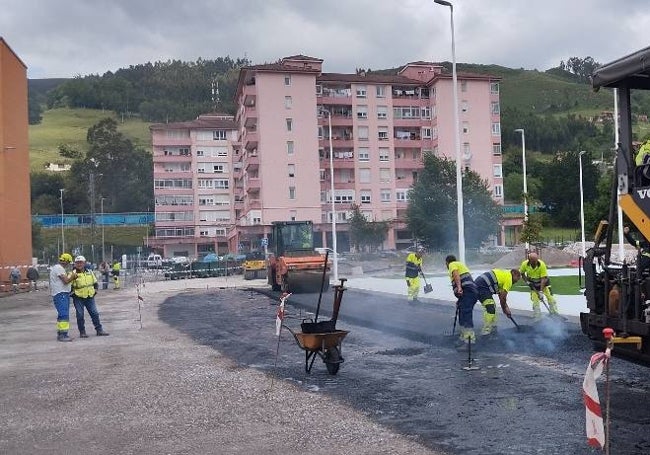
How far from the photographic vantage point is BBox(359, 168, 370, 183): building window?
71188 millimetres

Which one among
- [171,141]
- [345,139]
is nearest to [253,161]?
[345,139]

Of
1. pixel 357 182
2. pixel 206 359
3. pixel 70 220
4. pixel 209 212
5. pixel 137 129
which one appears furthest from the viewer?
pixel 137 129

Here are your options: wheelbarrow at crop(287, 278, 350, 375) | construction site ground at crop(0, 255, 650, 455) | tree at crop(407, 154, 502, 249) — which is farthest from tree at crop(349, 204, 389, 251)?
wheelbarrow at crop(287, 278, 350, 375)

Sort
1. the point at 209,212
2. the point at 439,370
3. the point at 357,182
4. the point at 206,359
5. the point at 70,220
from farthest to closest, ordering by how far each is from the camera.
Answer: the point at 70,220 < the point at 209,212 < the point at 357,182 < the point at 206,359 < the point at 439,370

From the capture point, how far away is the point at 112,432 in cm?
716

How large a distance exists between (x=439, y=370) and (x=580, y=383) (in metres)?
1.98

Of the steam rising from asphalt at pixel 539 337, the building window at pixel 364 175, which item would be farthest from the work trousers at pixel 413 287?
the building window at pixel 364 175

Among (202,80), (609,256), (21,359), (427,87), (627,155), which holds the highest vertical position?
(202,80)

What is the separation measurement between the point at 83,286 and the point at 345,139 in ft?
187

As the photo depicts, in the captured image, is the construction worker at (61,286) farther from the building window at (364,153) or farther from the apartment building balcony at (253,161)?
the building window at (364,153)

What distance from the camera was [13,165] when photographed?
153 ft

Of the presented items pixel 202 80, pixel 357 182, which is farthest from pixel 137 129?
pixel 357 182

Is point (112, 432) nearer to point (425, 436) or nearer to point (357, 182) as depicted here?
point (425, 436)

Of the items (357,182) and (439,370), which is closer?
(439,370)
